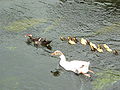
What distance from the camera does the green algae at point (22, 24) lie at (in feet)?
28.1

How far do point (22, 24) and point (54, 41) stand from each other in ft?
5.03

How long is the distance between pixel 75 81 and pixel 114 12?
435 centimetres

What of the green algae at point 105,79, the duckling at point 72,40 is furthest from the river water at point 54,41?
the duckling at point 72,40

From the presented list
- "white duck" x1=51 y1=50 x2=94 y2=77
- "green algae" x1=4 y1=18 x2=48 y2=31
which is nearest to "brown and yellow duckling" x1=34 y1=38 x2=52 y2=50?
"white duck" x1=51 y1=50 x2=94 y2=77

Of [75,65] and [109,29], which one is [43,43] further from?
[109,29]

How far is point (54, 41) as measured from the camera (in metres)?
7.88

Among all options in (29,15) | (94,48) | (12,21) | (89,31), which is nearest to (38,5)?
(29,15)

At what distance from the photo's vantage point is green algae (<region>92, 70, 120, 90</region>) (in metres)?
6.20

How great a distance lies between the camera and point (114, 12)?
9883 millimetres

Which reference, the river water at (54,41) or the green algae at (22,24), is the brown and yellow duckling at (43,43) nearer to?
the river water at (54,41)

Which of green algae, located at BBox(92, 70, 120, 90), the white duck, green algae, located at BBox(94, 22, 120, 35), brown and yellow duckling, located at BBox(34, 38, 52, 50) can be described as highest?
green algae, located at BBox(94, 22, 120, 35)

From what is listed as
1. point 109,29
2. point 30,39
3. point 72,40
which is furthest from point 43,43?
point 109,29

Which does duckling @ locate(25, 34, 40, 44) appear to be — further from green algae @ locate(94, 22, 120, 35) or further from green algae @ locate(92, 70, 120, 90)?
green algae @ locate(92, 70, 120, 90)

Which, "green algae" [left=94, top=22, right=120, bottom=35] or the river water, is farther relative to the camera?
"green algae" [left=94, top=22, right=120, bottom=35]
